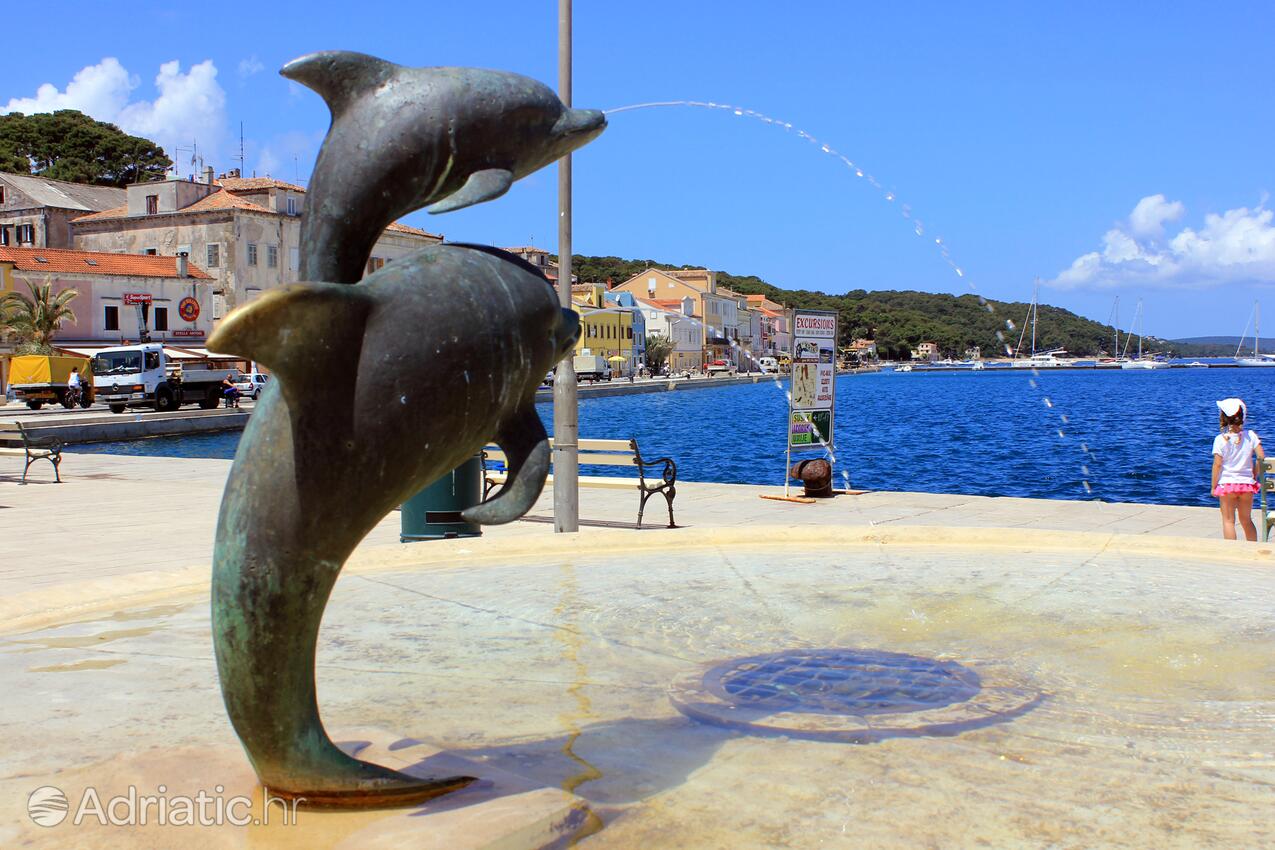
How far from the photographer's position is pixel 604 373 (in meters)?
96.4

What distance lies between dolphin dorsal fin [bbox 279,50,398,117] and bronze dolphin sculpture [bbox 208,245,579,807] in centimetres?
49

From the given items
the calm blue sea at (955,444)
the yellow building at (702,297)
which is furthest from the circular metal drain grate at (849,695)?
the yellow building at (702,297)

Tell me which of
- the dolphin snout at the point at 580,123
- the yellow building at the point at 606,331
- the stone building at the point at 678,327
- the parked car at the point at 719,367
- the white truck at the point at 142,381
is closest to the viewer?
the dolphin snout at the point at 580,123

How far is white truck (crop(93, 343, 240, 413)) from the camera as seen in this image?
41.9m

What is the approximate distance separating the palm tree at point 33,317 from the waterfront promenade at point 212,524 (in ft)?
125

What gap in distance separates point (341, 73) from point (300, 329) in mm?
824

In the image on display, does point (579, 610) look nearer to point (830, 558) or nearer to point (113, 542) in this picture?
point (830, 558)

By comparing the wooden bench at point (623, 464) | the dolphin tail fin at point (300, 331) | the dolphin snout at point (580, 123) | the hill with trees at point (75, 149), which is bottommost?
the wooden bench at point (623, 464)

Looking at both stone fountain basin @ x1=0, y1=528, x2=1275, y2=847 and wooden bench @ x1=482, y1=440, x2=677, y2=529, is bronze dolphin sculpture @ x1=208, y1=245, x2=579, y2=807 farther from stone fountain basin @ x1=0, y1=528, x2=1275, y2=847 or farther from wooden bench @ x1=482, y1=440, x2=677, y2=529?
wooden bench @ x1=482, y1=440, x2=677, y2=529

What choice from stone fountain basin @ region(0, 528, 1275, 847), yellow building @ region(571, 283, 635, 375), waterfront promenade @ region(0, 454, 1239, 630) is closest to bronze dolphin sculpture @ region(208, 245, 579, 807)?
stone fountain basin @ region(0, 528, 1275, 847)

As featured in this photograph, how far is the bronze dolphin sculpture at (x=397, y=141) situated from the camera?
10.8 feet

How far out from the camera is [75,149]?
8488 centimetres

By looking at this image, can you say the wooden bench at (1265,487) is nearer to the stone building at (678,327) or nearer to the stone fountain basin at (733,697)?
the stone fountain basin at (733,697)

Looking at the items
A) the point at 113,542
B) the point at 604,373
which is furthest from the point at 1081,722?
the point at 604,373
